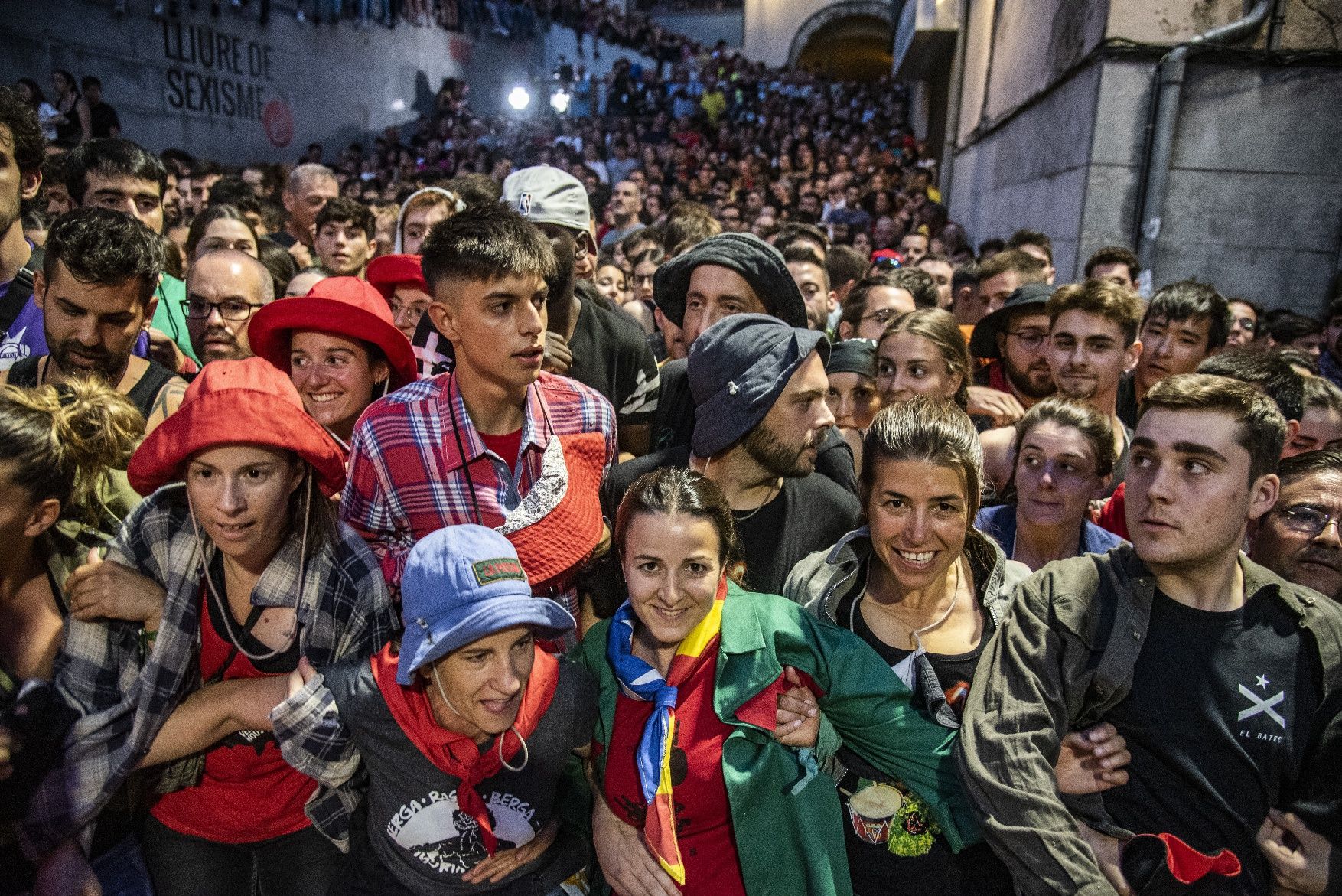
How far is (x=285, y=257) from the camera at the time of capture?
447cm

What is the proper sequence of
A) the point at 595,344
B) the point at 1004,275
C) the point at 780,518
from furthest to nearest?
1. the point at 1004,275
2. the point at 595,344
3. the point at 780,518

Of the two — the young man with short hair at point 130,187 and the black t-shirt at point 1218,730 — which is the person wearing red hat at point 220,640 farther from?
the young man with short hair at point 130,187

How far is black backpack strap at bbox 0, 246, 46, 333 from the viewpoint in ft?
10.1

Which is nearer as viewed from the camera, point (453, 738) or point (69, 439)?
point (453, 738)

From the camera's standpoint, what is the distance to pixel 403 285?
11.8ft

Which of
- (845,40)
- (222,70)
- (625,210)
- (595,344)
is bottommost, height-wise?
(595,344)

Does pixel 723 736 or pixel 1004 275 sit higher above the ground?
pixel 1004 275

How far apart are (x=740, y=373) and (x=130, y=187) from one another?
3.58 metres

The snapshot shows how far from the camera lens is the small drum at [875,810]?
6.42ft

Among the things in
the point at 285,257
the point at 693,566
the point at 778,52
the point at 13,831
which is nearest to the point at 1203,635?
the point at 693,566

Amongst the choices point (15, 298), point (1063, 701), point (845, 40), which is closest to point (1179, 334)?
point (1063, 701)

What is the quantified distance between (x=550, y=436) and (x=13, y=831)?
5.01ft

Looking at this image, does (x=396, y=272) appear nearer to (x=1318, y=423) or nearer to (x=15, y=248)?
(x=15, y=248)

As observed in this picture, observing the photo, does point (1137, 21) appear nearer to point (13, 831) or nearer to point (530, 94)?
point (13, 831)
